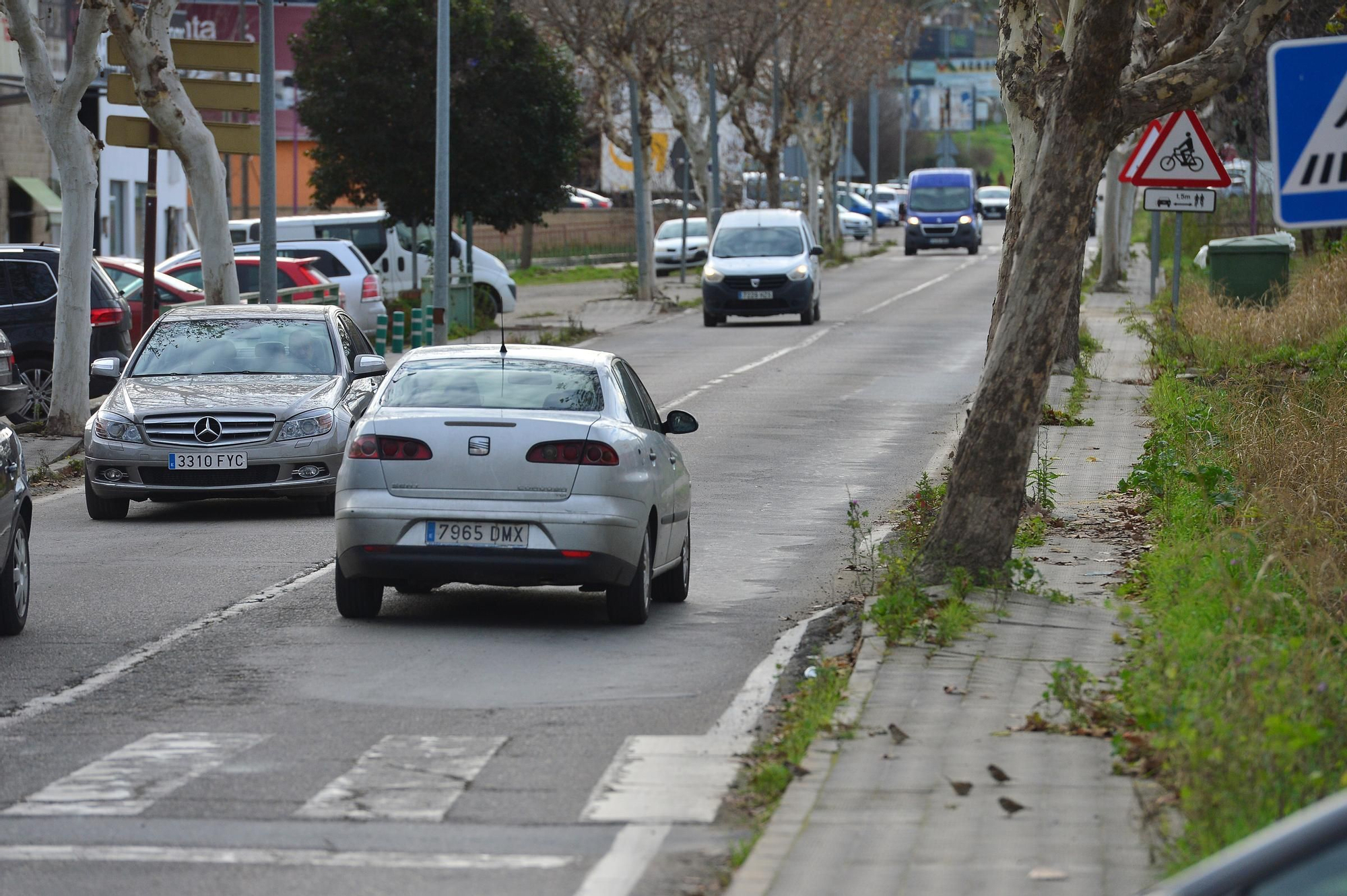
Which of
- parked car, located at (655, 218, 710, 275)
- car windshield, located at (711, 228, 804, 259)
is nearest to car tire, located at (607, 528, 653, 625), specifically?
car windshield, located at (711, 228, 804, 259)

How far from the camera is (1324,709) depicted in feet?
20.9

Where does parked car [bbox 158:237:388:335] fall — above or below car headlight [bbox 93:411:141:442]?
above

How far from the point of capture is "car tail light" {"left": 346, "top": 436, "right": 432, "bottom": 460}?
396 inches

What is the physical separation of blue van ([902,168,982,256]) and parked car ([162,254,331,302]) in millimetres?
37517

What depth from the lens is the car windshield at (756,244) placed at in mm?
37625

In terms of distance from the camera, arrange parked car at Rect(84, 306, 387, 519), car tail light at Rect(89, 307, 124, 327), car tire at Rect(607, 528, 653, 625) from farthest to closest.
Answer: car tail light at Rect(89, 307, 124, 327), parked car at Rect(84, 306, 387, 519), car tire at Rect(607, 528, 653, 625)

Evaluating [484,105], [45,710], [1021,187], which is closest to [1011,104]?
[1021,187]

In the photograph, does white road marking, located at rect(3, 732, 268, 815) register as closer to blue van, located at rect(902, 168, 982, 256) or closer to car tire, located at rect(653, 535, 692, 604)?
car tire, located at rect(653, 535, 692, 604)

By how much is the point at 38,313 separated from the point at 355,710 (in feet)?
48.3

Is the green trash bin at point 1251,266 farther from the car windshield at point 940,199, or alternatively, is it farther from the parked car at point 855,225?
the parked car at point 855,225

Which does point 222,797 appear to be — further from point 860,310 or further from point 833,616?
point 860,310

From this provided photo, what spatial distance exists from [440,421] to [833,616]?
2147mm

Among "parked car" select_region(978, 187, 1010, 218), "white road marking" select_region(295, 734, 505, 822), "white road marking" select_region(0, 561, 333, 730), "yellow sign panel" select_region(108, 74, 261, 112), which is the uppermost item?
"parked car" select_region(978, 187, 1010, 218)

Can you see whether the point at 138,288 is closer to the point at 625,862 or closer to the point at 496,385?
the point at 496,385
